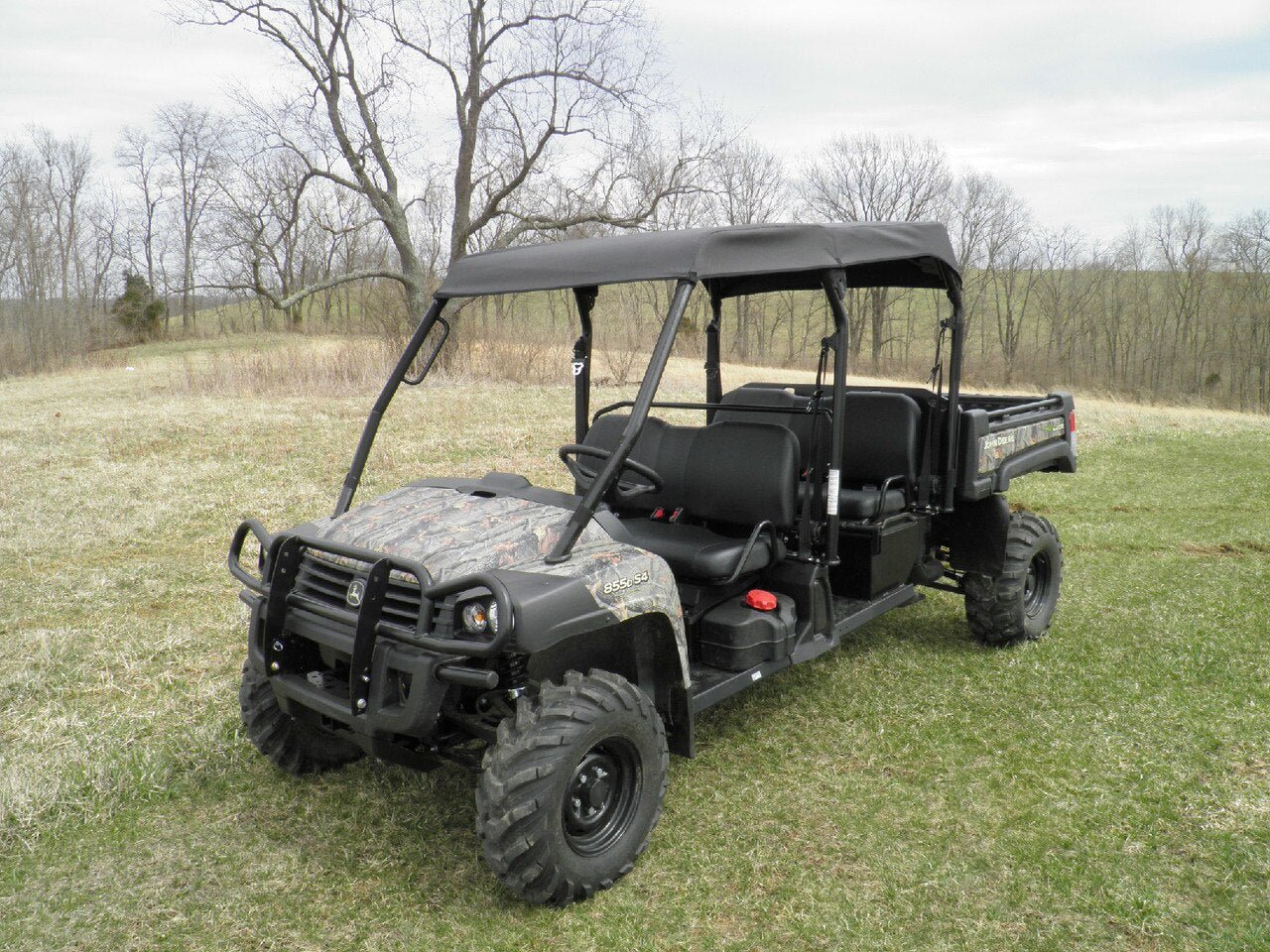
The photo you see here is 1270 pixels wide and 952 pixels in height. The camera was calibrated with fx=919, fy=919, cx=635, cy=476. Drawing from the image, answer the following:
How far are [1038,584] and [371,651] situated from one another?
156 inches

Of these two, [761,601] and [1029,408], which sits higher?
[1029,408]

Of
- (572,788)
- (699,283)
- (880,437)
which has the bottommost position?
(572,788)

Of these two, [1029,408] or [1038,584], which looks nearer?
[1029,408]

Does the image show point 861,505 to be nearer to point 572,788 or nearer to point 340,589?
point 572,788

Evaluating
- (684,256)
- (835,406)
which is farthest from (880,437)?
(684,256)

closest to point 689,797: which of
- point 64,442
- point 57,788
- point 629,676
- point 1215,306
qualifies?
point 629,676

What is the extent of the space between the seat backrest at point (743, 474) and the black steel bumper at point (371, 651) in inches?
57.2

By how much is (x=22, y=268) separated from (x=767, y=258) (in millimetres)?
38031

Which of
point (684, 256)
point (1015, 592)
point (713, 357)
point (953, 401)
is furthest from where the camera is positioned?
point (713, 357)

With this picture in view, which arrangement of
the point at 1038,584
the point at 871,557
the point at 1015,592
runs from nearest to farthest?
the point at 871,557
the point at 1015,592
the point at 1038,584

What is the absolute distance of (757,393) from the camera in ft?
16.2

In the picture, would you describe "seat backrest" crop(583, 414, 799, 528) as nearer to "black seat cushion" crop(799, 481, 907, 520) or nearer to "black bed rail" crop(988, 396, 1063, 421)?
"black seat cushion" crop(799, 481, 907, 520)

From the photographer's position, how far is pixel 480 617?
8.39 feet

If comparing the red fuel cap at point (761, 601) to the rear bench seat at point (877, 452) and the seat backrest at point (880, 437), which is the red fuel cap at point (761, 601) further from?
the seat backrest at point (880, 437)
